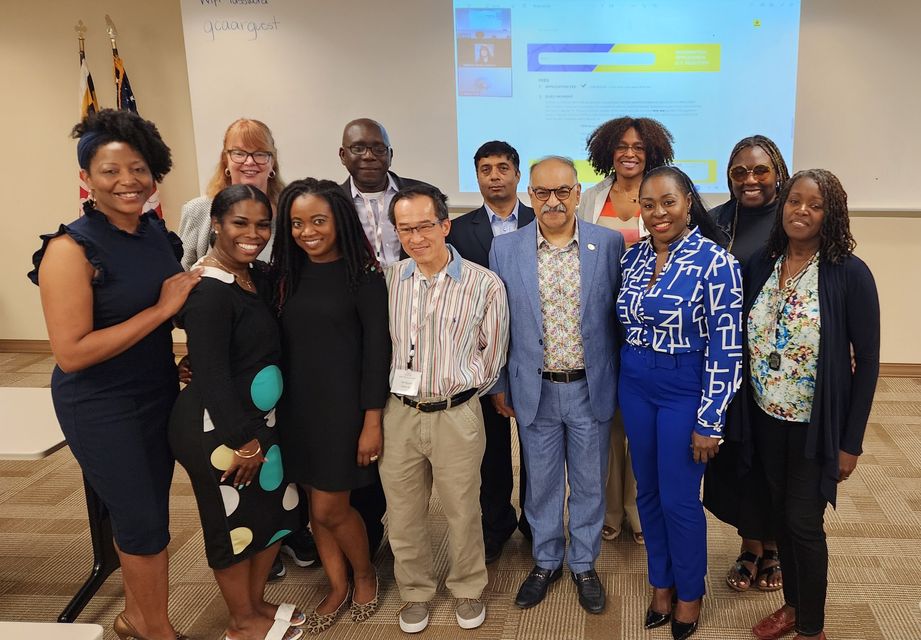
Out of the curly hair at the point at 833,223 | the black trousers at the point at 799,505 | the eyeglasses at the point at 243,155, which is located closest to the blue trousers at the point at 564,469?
the black trousers at the point at 799,505

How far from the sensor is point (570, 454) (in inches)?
101

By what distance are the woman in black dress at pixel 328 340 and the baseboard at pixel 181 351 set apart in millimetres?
3171

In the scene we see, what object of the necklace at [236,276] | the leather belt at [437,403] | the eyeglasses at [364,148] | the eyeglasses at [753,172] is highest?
the eyeglasses at [364,148]

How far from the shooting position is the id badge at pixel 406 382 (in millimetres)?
2240

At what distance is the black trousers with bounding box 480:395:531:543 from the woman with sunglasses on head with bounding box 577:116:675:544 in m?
0.43


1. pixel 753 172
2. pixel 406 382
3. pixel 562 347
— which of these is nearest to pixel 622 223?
pixel 753 172

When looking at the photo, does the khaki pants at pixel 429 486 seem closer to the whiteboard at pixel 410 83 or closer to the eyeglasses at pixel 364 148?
the eyeglasses at pixel 364 148

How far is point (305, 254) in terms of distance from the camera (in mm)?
2268

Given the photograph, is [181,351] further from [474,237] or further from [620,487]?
[620,487]

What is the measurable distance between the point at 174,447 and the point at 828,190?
2084 millimetres

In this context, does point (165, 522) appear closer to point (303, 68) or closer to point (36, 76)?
point (303, 68)

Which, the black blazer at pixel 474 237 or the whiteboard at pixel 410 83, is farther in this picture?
the whiteboard at pixel 410 83

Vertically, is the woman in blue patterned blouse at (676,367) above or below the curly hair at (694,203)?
below

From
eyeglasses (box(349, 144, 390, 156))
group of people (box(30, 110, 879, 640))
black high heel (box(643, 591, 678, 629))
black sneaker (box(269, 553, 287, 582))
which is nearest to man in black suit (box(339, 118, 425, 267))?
eyeglasses (box(349, 144, 390, 156))
